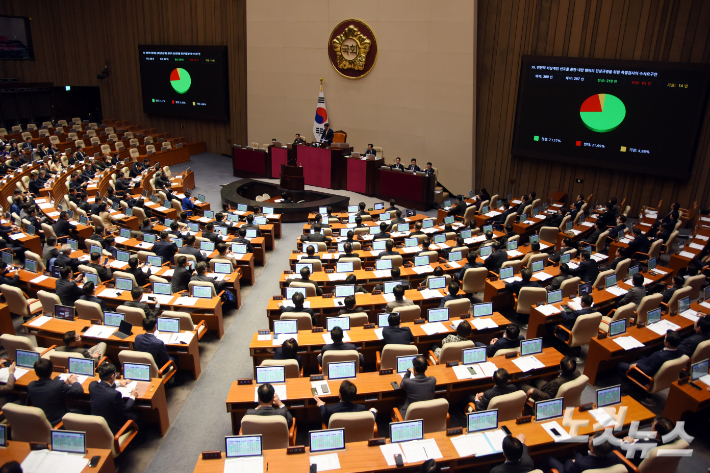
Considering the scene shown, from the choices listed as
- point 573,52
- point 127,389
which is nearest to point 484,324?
point 127,389

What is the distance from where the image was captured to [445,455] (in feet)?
14.7

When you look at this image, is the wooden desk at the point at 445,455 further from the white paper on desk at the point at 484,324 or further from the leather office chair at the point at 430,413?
the white paper on desk at the point at 484,324

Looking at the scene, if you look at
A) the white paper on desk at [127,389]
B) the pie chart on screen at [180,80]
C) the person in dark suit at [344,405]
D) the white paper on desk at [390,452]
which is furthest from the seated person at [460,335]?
the pie chart on screen at [180,80]

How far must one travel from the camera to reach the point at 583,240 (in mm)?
11766

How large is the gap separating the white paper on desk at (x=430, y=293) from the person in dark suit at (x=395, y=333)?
1.30 meters

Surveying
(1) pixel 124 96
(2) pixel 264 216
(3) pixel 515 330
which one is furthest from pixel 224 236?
(1) pixel 124 96

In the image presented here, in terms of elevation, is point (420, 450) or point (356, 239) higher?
point (356, 239)

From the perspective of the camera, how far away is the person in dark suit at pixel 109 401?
5117 millimetres

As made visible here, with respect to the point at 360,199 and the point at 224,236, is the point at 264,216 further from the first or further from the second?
the point at 360,199

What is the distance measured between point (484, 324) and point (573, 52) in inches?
441

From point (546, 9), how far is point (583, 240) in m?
7.58

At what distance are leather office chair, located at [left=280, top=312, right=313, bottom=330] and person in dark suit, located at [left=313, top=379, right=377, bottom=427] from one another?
5.36ft

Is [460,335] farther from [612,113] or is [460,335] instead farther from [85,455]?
[612,113]

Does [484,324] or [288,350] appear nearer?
[288,350]
